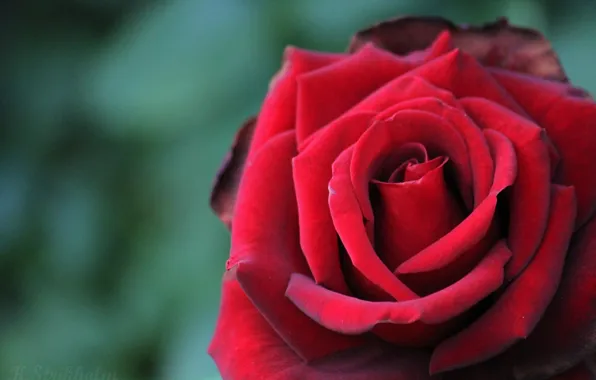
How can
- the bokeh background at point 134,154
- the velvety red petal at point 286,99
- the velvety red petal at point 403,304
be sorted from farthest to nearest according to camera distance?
the bokeh background at point 134,154 → the velvety red petal at point 286,99 → the velvety red petal at point 403,304

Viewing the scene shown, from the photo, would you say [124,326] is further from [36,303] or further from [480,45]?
[480,45]

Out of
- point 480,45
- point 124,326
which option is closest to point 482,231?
point 480,45

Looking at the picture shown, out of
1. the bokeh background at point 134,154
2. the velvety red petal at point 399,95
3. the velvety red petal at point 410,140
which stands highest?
the velvety red petal at point 399,95

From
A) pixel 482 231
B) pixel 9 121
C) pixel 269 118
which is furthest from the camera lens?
pixel 9 121

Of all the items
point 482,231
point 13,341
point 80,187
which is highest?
point 482,231

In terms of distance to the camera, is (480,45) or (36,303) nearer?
(480,45)

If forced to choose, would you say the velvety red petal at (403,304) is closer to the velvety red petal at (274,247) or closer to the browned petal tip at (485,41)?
the velvety red petal at (274,247)

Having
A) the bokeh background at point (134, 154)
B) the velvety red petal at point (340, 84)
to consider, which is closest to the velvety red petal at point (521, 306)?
the velvety red petal at point (340, 84)

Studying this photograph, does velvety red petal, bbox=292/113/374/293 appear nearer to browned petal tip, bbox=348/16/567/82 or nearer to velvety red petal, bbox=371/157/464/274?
velvety red petal, bbox=371/157/464/274
